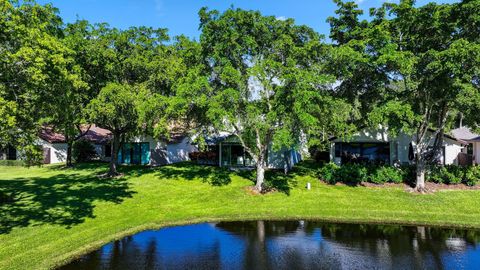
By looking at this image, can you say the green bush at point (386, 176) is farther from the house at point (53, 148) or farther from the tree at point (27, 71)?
the house at point (53, 148)

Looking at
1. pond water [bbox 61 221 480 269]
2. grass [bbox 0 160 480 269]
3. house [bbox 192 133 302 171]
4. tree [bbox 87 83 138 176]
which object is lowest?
pond water [bbox 61 221 480 269]

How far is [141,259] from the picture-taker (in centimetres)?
1184

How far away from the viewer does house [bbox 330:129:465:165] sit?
30.3 m

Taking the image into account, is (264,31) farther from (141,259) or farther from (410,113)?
(141,259)

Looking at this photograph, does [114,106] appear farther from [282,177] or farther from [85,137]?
[85,137]

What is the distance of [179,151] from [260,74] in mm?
19862

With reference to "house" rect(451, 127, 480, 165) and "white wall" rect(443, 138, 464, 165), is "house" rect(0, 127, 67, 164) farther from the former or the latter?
"house" rect(451, 127, 480, 165)

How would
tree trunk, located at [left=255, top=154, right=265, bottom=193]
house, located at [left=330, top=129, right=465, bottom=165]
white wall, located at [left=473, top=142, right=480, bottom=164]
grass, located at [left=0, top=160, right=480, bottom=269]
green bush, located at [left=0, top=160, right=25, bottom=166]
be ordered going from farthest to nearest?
green bush, located at [left=0, top=160, right=25, bottom=166] < white wall, located at [left=473, top=142, right=480, bottom=164] < house, located at [left=330, top=129, right=465, bottom=165] < tree trunk, located at [left=255, top=154, right=265, bottom=193] < grass, located at [left=0, top=160, right=480, bottom=269]

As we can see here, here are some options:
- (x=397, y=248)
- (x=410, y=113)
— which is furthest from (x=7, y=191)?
(x=410, y=113)

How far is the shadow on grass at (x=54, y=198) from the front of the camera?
16141 mm

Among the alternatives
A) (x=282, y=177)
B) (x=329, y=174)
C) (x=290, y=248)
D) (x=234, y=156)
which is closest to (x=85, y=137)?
(x=234, y=156)

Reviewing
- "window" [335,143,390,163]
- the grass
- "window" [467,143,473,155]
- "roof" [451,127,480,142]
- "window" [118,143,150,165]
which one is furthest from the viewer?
"window" [118,143,150,165]

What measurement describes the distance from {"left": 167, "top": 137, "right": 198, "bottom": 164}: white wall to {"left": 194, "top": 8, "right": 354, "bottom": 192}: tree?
16.3m

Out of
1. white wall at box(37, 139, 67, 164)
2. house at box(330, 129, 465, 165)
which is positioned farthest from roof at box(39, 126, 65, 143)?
house at box(330, 129, 465, 165)
